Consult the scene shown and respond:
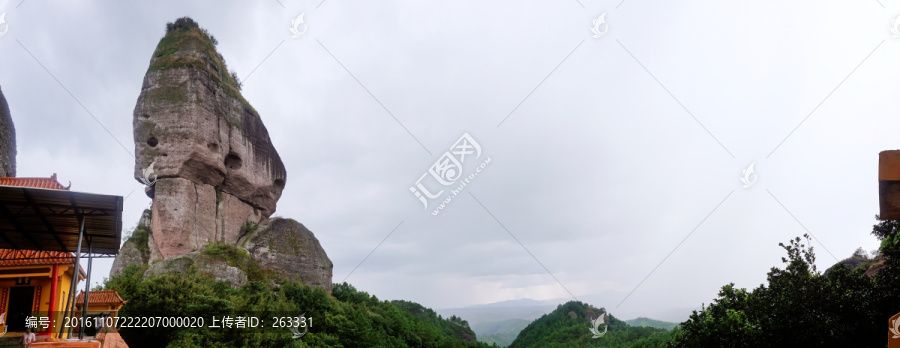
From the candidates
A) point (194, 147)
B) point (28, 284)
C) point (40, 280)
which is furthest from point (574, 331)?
point (28, 284)

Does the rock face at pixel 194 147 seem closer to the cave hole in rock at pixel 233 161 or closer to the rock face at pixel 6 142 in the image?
the cave hole in rock at pixel 233 161

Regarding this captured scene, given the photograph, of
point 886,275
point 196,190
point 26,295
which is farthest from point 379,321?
point 886,275

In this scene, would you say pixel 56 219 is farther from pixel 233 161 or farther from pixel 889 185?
pixel 233 161

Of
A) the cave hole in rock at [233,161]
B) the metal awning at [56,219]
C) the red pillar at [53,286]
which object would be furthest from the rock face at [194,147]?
the metal awning at [56,219]

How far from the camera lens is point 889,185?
3500 mm

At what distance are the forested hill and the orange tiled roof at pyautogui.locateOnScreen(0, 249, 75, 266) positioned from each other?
3319 centimetres

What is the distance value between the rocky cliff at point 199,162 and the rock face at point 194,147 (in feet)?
0.13

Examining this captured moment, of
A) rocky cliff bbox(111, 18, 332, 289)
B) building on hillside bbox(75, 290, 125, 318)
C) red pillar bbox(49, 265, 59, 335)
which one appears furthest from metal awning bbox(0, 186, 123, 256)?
rocky cliff bbox(111, 18, 332, 289)

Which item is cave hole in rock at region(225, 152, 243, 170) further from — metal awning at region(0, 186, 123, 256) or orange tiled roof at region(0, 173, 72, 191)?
metal awning at region(0, 186, 123, 256)

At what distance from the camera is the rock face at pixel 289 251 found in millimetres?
26156

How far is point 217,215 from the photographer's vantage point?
84.3 feet

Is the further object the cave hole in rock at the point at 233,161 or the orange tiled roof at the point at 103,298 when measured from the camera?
the cave hole in rock at the point at 233,161

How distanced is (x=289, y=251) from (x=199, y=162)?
5.67 m

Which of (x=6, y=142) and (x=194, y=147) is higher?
(x=6, y=142)
